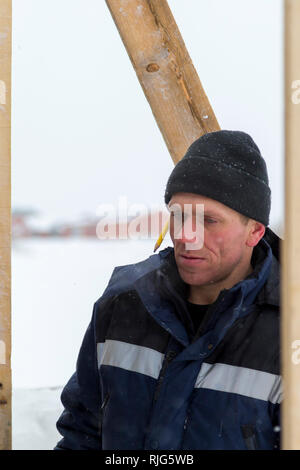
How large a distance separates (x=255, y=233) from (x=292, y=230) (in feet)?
3.07

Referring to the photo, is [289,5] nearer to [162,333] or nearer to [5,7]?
[5,7]

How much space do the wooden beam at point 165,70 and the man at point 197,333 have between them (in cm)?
30

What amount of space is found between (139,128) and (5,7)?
6.02 metres

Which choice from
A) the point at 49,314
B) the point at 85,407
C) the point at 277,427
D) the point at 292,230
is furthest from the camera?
the point at 49,314

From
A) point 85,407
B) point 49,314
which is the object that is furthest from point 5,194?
point 49,314

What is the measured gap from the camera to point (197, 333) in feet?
4.77

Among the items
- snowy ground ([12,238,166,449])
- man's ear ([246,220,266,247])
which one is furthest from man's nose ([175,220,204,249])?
snowy ground ([12,238,166,449])

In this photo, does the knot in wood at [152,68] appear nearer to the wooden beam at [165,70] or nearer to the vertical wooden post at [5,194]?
the wooden beam at [165,70]

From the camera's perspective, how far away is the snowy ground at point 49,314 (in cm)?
352

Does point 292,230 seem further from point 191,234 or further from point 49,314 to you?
point 49,314

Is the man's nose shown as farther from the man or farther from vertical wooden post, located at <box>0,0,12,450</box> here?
vertical wooden post, located at <box>0,0,12,450</box>

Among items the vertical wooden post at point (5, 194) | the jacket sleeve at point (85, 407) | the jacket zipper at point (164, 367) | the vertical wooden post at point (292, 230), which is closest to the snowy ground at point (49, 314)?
the jacket sleeve at point (85, 407)

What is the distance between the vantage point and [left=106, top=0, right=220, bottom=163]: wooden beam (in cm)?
189

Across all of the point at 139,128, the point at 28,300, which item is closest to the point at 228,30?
the point at 139,128
